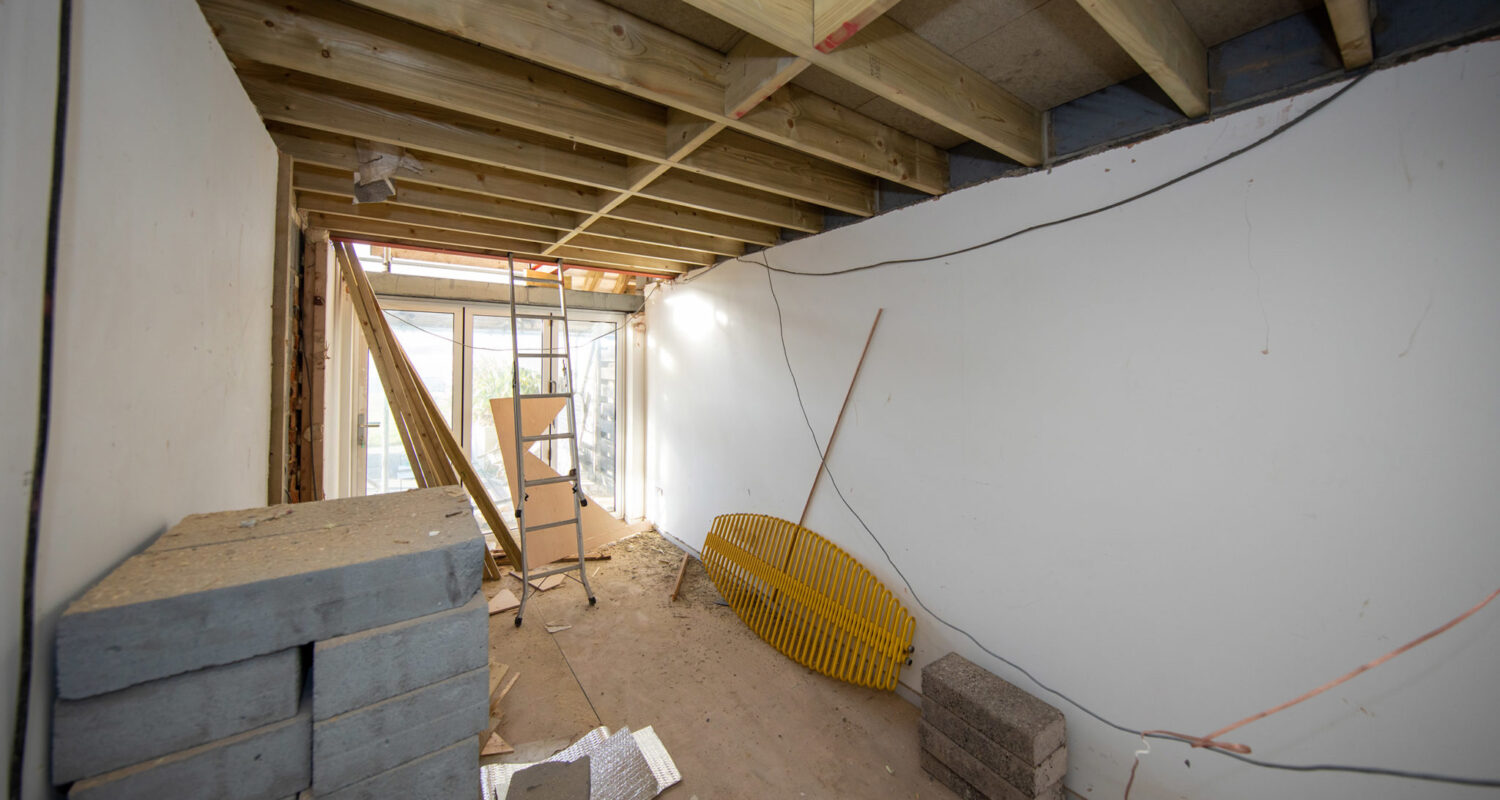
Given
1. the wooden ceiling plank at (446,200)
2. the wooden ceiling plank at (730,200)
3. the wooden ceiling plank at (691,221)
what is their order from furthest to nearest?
the wooden ceiling plank at (691,221), the wooden ceiling plank at (730,200), the wooden ceiling plank at (446,200)

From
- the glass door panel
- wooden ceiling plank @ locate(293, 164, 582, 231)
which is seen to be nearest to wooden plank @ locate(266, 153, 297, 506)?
wooden ceiling plank @ locate(293, 164, 582, 231)

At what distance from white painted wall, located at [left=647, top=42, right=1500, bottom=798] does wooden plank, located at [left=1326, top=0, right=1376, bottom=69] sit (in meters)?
0.07

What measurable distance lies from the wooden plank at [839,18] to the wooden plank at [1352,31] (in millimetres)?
985

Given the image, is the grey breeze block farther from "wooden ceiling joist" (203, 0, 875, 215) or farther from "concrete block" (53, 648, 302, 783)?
"wooden ceiling joist" (203, 0, 875, 215)

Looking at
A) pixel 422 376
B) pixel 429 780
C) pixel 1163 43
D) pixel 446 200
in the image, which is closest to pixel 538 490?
pixel 422 376

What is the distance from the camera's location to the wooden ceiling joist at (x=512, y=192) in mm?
2062

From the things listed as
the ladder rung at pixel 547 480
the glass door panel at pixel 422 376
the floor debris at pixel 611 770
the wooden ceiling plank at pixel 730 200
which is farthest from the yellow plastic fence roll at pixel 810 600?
the glass door panel at pixel 422 376

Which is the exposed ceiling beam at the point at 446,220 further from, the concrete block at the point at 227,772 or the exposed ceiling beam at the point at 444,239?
the concrete block at the point at 227,772

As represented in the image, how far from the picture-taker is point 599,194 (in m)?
2.64

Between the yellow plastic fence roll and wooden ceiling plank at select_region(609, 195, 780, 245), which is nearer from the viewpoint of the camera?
the yellow plastic fence roll

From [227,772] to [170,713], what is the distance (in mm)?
131

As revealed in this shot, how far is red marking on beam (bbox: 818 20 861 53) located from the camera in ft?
4.04

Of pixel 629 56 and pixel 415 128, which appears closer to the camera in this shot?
pixel 629 56

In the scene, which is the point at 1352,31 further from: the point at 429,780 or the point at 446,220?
the point at 446,220
